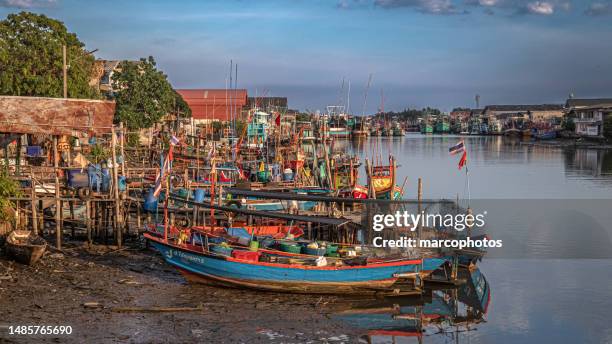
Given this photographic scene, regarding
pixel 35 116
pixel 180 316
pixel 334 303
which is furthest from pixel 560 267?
pixel 35 116

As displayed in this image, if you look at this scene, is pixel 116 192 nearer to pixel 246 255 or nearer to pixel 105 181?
pixel 105 181

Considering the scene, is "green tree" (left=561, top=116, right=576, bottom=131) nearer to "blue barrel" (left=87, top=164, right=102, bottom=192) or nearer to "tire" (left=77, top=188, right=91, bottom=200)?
"blue barrel" (left=87, top=164, right=102, bottom=192)

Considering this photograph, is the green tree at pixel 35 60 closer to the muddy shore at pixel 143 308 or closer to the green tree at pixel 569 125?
the muddy shore at pixel 143 308

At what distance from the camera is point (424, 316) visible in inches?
802

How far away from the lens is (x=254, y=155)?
55.8 m

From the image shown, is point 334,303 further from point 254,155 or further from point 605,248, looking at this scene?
point 254,155

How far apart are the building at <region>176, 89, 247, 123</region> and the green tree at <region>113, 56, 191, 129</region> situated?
25.6m

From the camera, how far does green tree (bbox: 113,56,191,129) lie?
173 ft

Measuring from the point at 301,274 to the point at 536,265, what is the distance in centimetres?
1059

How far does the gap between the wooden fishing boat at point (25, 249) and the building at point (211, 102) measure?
58.4 metres

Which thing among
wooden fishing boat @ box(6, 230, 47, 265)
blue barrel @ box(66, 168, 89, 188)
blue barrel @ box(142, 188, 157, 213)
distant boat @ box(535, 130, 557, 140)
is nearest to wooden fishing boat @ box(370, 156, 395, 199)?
blue barrel @ box(142, 188, 157, 213)

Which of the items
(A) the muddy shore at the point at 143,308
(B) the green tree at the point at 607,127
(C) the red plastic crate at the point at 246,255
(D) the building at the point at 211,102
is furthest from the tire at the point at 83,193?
(B) the green tree at the point at 607,127

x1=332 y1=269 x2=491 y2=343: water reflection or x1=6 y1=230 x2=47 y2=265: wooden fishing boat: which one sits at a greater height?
x1=6 y1=230 x2=47 y2=265: wooden fishing boat

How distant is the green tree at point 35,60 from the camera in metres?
36.7
